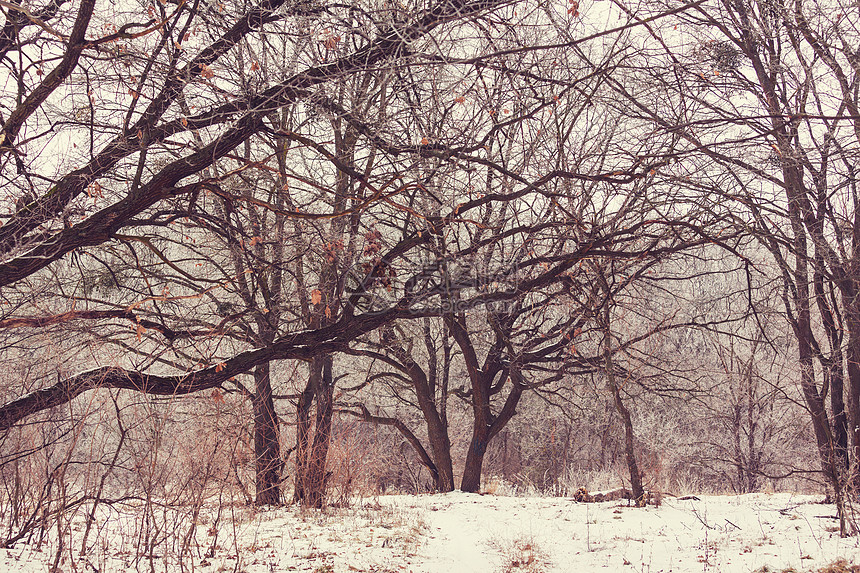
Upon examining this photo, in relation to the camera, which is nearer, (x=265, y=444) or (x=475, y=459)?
(x=265, y=444)

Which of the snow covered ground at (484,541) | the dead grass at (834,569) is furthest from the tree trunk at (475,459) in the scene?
the dead grass at (834,569)

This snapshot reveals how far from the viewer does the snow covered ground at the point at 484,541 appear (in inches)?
181

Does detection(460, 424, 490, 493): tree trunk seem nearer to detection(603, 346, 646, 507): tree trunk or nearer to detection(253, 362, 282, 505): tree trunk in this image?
detection(603, 346, 646, 507): tree trunk

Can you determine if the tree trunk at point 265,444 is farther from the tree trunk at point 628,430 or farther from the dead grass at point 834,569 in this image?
the dead grass at point 834,569

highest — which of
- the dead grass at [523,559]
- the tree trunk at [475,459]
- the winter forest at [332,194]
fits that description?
the winter forest at [332,194]

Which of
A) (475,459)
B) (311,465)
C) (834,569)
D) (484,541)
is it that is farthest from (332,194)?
(475,459)

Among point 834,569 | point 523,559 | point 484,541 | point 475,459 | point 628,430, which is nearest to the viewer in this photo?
point 834,569

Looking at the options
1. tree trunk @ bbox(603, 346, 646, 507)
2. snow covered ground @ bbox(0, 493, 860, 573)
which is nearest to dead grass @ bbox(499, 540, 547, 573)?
snow covered ground @ bbox(0, 493, 860, 573)

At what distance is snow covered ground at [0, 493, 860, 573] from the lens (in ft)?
15.0

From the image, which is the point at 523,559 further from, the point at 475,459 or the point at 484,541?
the point at 475,459

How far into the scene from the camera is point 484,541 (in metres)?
6.24

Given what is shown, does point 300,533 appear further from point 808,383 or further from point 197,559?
point 808,383

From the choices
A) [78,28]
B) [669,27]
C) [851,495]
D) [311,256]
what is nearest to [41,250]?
[78,28]

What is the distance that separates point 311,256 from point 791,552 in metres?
5.70
